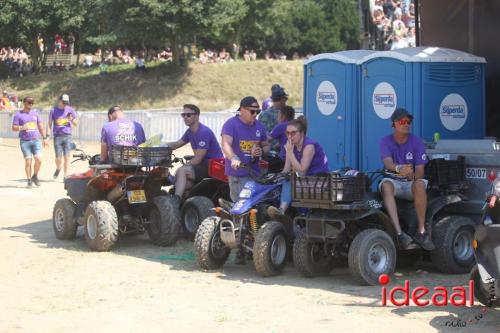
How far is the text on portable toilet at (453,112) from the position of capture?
35.4 ft

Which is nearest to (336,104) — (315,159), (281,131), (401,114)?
(281,131)

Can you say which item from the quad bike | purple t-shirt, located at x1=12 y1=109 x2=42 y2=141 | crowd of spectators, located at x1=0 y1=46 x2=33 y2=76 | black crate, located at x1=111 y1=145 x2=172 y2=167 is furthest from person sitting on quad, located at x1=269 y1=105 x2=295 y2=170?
crowd of spectators, located at x1=0 y1=46 x2=33 y2=76

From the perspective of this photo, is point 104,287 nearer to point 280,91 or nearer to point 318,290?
point 318,290

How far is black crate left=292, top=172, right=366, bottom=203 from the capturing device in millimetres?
8781

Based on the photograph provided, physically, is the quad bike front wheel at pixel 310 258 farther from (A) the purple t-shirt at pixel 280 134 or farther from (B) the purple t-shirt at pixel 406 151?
(A) the purple t-shirt at pixel 280 134

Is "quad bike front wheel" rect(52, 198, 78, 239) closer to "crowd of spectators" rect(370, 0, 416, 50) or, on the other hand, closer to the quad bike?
the quad bike

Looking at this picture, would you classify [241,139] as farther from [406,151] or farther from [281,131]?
[406,151]

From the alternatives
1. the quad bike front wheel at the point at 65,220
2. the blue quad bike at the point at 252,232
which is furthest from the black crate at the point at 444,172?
the quad bike front wheel at the point at 65,220

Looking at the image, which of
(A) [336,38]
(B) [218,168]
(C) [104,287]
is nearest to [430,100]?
(B) [218,168]

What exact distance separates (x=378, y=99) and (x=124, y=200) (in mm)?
3415

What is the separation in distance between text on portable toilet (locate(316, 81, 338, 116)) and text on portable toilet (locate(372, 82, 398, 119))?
2.05 feet

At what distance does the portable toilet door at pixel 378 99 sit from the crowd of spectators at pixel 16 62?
2116 inches

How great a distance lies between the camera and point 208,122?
2914 centimetres

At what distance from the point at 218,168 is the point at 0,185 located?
858cm
